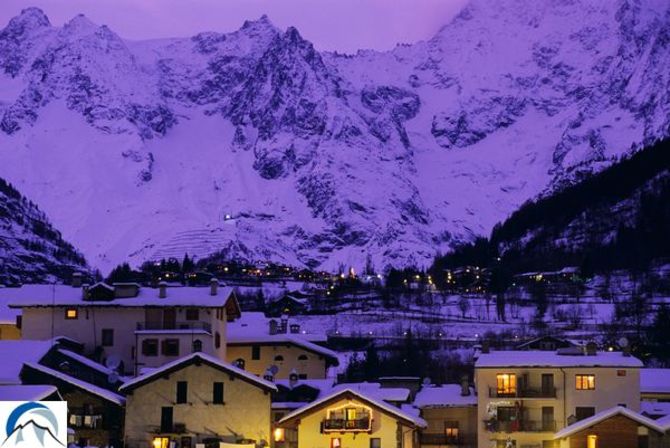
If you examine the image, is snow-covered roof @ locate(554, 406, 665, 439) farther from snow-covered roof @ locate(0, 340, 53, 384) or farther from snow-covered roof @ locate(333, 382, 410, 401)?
snow-covered roof @ locate(0, 340, 53, 384)

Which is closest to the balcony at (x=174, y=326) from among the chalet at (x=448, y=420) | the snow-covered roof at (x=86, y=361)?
the snow-covered roof at (x=86, y=361)

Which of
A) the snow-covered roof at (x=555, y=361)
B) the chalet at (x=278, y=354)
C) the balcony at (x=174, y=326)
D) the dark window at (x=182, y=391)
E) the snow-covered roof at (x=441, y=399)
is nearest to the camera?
the dark window at (x=182, y=391)

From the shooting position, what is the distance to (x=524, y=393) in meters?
77.6

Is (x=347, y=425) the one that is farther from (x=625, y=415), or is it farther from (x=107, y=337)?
(x=107, y=337)

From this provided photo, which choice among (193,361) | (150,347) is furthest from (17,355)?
(150,347)

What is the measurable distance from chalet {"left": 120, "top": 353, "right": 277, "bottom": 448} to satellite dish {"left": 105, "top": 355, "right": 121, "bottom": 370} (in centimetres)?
1016

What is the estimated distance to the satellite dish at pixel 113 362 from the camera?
81.3m

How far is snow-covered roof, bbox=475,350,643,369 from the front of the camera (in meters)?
77.5

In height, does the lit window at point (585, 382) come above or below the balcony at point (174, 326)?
below

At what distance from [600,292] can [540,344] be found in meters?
88.2

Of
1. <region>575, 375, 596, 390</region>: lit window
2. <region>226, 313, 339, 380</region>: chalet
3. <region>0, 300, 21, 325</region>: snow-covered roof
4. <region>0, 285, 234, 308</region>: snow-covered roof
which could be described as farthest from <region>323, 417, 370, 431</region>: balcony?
<region>0, 300, 21, 325</region>: snow-covered roof

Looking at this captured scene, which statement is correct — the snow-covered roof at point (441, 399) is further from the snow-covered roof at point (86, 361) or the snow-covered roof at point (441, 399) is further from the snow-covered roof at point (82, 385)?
the snow-covered roof at point (86, 361)

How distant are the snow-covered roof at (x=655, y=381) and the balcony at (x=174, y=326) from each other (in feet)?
78.9

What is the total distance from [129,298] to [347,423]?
21.5 m
